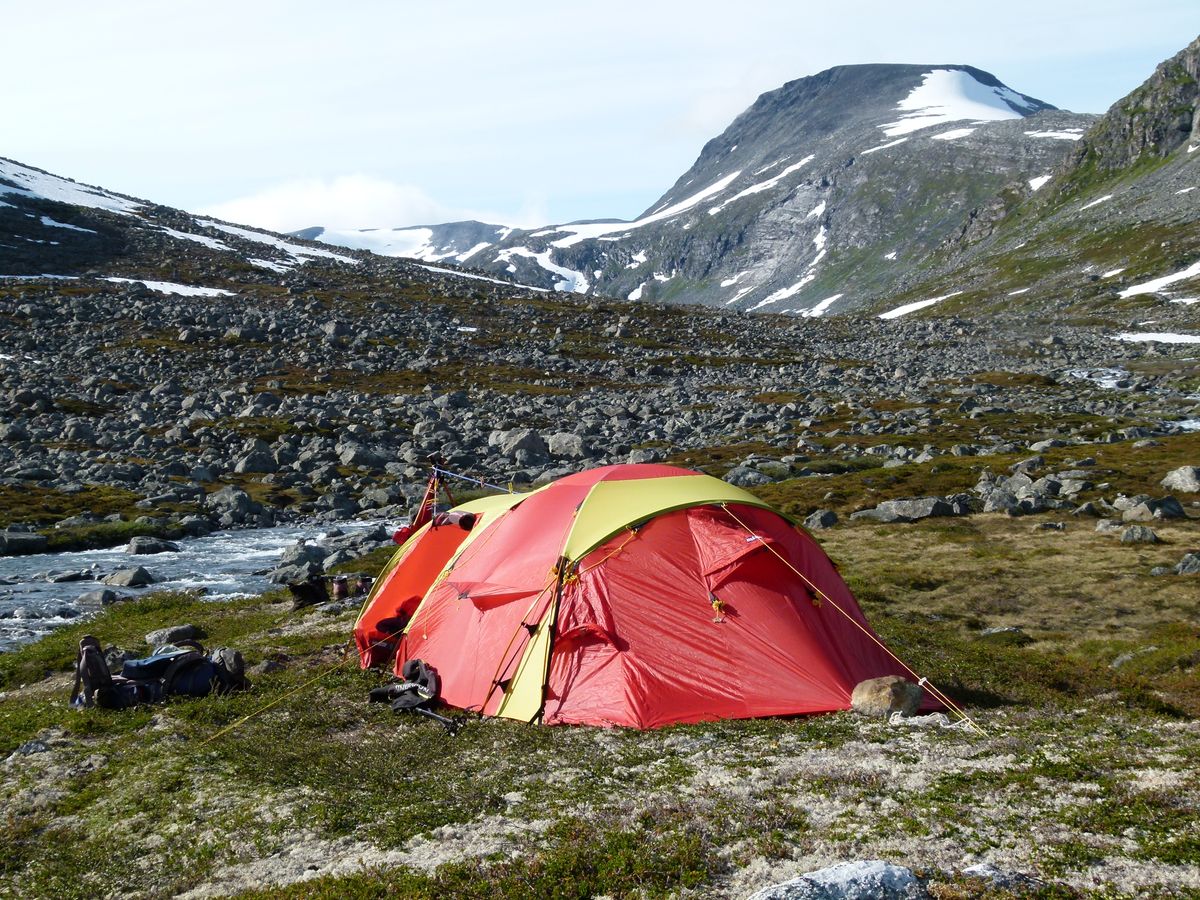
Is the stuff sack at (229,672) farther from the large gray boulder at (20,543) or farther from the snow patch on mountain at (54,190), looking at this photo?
the snow patch on mountain at (54,190)

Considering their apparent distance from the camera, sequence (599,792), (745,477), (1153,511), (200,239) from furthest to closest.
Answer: (200,239) < (745,477) < (1153,511) < (599,792)

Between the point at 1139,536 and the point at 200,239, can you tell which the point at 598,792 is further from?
the point at 200,239

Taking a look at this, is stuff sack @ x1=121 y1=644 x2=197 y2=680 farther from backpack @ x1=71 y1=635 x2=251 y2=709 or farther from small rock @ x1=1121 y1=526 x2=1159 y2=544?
small rock @ x1=1121 y1=526 x2=1159 y2=544

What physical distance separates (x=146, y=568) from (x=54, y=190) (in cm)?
12090

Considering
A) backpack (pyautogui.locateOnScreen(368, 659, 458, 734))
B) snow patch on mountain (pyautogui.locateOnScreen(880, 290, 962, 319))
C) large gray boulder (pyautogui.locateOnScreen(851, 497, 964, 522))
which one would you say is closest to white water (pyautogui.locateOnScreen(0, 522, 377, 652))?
backpack (pyautogui.locateOnScreen(368, 659, 458, 734))

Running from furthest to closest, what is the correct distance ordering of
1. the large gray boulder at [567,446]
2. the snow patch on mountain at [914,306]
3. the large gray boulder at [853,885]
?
the snow patch on mountain at [914,306] → the large gray boulder at [567,446] → the large gray boulder at [853,885]

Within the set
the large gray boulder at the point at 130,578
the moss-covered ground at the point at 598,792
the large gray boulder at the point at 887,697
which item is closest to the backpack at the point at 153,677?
the moss-covered ground at the point at 598,792

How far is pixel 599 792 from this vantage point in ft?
31.9

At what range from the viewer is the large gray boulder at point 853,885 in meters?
6.76

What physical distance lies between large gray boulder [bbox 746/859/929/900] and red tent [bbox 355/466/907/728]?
5180 millimetres

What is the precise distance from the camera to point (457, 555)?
16.3m

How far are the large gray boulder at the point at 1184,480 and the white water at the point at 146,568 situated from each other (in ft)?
86.7

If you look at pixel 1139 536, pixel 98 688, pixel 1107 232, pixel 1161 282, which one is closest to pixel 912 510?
pixel 1139 536

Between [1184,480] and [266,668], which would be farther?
[1184,480]
